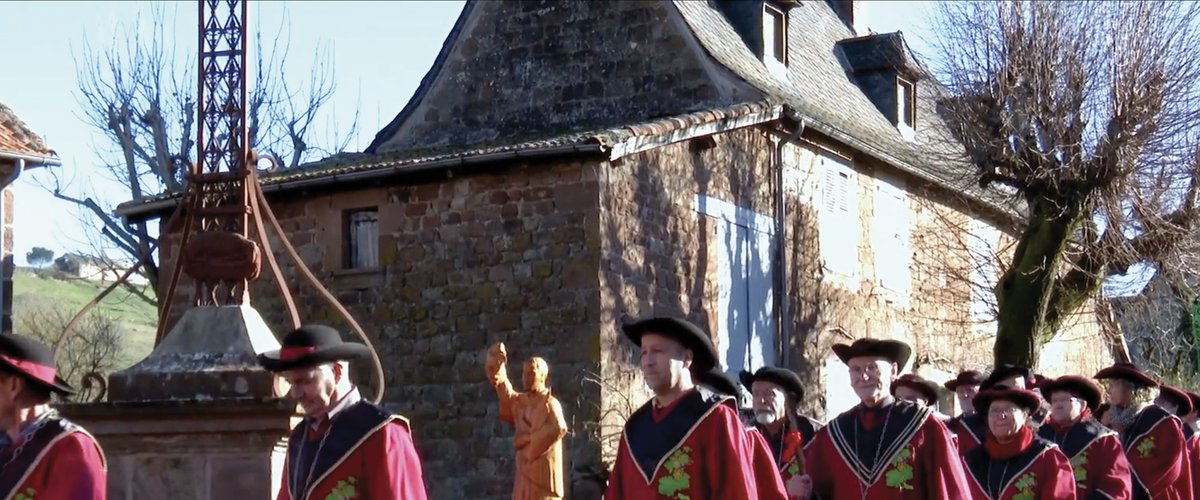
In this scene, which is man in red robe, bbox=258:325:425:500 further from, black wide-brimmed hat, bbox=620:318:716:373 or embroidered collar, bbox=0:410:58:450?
black wide-brimmed hat, bbox=620:318:716:373

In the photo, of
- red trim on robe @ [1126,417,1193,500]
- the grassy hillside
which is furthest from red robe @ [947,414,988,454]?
the grassy hillside

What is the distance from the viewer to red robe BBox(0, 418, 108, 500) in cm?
631

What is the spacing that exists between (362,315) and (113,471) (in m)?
10.1

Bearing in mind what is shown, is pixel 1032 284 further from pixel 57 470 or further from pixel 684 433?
pixel 57 470

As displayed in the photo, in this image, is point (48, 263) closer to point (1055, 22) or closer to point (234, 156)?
point (1055, 22)

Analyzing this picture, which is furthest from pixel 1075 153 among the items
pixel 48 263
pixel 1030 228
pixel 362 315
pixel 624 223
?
pixel 48 263

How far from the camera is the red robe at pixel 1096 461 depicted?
441 inches

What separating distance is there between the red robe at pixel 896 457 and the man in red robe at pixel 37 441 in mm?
4001

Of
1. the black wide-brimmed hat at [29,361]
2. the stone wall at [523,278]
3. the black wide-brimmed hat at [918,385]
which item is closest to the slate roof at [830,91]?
the stone wall at [523,278]

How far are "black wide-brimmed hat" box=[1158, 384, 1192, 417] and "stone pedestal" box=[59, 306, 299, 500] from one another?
7656mm

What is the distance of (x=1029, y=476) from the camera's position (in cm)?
1037

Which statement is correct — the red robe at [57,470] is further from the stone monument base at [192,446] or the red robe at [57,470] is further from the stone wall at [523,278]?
the stone wall at [523,278]

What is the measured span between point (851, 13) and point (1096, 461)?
16.8 m

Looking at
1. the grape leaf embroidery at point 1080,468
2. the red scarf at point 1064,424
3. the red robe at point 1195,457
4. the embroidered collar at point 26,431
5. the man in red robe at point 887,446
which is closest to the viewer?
the embroidered collar at point 26,431
